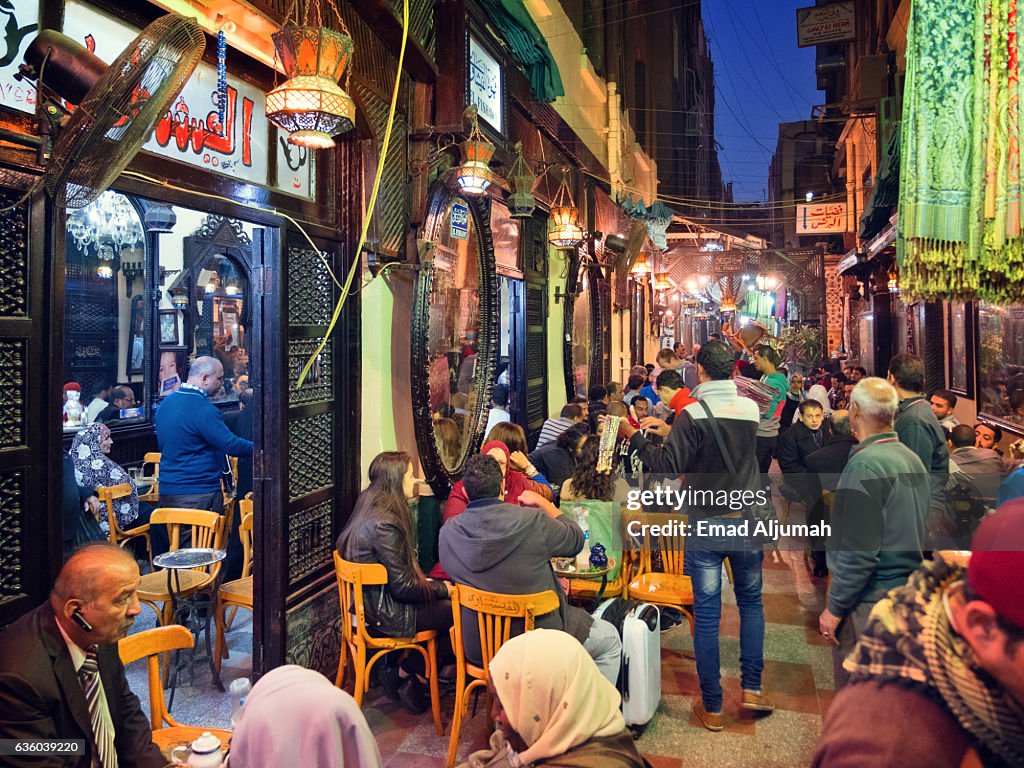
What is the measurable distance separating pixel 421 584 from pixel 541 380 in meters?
5.15

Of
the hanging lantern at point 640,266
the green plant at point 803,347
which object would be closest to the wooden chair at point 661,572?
the hanging lantern at point 640,266

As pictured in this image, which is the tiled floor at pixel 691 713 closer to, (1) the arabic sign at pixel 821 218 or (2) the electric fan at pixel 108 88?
(2) the electric fan at pixel 108 88

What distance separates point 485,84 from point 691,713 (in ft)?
17.7

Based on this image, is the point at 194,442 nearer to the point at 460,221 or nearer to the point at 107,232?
the point at 460,221

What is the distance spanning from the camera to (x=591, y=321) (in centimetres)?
1146

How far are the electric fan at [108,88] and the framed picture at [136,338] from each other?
23.0 ft

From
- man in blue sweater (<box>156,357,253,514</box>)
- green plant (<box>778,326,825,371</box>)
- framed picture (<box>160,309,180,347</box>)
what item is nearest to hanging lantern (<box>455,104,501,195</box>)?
man in blue sweater (<box>156,357,253,514</box>)

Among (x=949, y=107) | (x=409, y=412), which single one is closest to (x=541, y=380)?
(x=409, y=412)

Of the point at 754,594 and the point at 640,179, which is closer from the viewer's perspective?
the point at 754,594

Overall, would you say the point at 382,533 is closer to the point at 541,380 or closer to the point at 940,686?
the point at 940,686

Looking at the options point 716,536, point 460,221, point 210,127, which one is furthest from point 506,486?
point 210,127

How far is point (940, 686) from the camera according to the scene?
1136 mm

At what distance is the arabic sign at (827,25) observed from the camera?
1531cm

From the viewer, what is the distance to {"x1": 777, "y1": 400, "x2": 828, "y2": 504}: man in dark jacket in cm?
676
